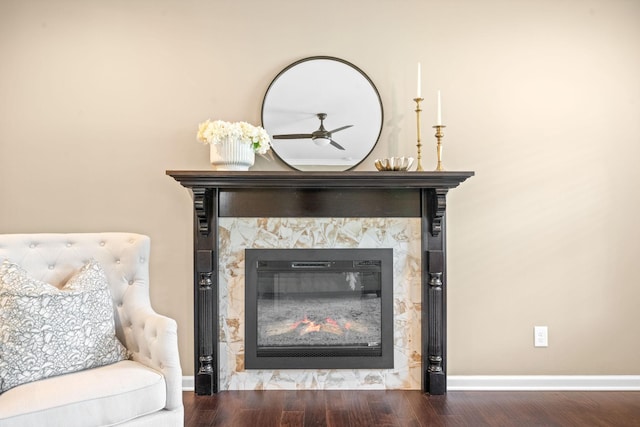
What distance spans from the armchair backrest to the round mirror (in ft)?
3.39

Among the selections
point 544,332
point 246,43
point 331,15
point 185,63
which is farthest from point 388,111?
point 544,332

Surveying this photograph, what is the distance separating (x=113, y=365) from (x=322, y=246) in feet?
4.37

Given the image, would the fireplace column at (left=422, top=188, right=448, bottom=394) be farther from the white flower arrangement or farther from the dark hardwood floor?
the white flower arrangement

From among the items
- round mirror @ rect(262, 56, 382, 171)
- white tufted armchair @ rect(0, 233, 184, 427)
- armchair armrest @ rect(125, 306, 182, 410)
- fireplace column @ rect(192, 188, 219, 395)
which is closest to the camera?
white tufted armchair @ rect(0, 233, 184, 427)

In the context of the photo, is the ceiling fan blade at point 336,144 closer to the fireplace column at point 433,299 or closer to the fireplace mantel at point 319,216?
the fireplace mantel at point 319,216

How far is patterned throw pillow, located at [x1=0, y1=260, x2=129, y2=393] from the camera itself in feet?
6.26

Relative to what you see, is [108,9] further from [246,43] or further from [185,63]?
[246,43]

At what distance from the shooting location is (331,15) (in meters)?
2.99

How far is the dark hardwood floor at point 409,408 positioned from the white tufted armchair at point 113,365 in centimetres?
56

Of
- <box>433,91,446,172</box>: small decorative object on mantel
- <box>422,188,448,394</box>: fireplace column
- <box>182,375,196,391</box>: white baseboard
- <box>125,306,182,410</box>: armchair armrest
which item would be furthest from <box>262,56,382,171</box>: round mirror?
<box>182,375,196,391</box>: white baseboard

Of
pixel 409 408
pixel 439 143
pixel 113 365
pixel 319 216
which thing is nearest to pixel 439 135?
pixel 439 143

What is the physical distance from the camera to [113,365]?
209cm

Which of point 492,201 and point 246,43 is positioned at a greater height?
point 246,43

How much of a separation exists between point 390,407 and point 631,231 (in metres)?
1.84
